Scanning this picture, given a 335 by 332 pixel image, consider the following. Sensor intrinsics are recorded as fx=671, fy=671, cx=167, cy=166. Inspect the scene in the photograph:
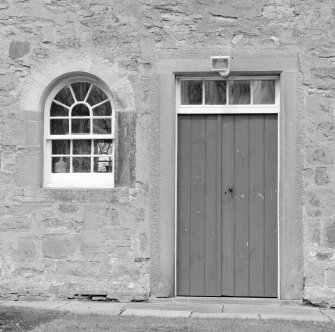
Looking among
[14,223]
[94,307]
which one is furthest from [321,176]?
[14,223]

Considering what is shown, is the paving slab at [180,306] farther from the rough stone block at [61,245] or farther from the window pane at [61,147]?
the window pane at [61,147]

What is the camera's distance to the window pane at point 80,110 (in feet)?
29.0

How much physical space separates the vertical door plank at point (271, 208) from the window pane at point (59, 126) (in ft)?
8.54

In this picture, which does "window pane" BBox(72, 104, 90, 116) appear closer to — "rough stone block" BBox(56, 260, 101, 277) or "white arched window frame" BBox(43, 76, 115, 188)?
"white arched window frame" BBox(43, 76, 115, 188)

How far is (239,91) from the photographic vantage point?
8734mm

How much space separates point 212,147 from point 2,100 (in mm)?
2795

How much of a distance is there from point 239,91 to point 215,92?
31 centimetres

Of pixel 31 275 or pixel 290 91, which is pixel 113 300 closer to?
pixel 31 275

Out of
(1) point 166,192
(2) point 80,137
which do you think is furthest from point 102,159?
(1) point 166,192

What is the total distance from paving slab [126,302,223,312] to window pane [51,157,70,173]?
1.97 metres

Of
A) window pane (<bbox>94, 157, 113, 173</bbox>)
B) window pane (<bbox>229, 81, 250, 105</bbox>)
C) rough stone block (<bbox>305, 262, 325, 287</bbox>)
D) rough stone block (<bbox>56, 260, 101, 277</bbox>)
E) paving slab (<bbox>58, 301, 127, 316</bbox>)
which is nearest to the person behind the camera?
paving slab (<bbox>58, 301, 127, 316</bbox>)

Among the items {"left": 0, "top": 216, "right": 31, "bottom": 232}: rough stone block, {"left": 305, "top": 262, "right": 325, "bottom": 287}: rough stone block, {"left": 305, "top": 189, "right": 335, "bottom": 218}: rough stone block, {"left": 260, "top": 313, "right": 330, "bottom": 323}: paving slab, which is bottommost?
{"left": 260, "top": 313, "right": 330, "bottom": 323}: paving slab

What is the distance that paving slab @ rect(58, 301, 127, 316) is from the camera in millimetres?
7836

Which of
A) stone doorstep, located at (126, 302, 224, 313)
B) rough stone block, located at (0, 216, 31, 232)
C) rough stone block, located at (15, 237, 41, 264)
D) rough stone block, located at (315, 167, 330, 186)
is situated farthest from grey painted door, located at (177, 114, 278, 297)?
rough stone block, located at (0, 216, 31, 232)
